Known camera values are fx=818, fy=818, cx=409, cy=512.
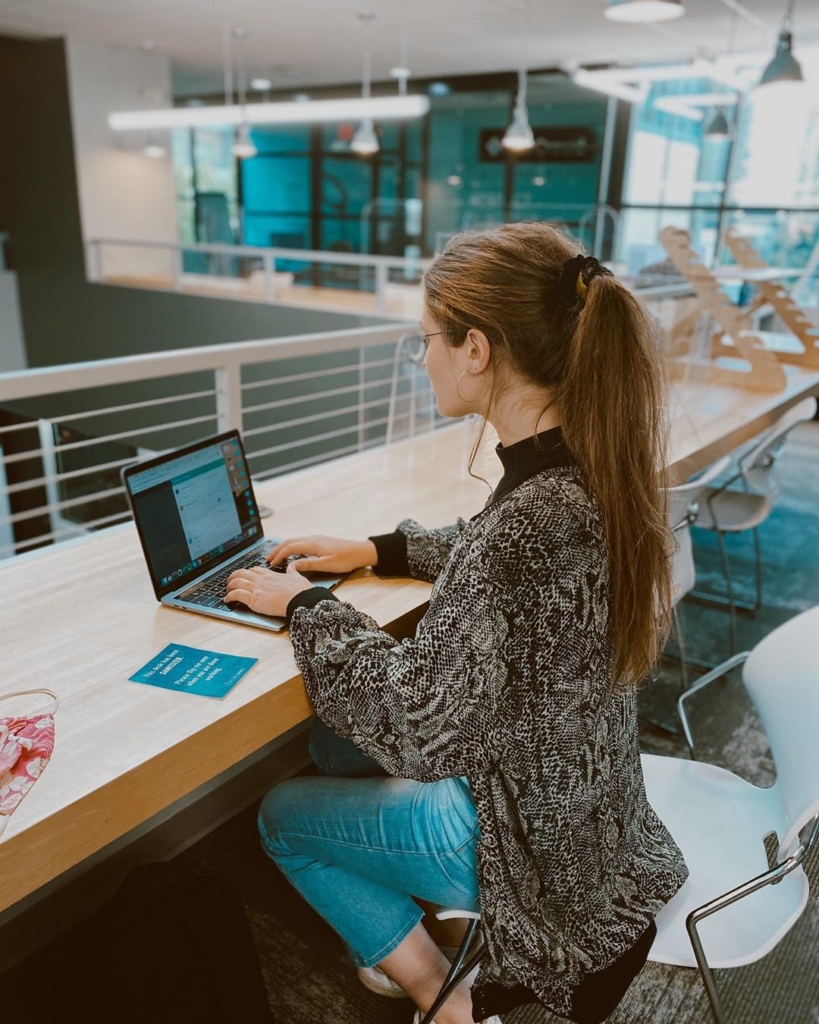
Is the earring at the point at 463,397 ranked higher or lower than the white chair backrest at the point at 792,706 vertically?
higher

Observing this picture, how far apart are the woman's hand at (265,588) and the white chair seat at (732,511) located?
200 centimetres

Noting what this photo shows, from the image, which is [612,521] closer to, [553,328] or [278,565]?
[553,328]

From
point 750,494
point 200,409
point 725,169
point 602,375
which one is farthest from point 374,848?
point 725,169

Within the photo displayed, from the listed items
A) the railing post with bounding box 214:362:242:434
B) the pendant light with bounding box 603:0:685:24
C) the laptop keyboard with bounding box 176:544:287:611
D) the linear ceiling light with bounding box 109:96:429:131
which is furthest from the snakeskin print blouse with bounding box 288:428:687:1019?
the linear ceiling light with bounding box 109:96:429:131

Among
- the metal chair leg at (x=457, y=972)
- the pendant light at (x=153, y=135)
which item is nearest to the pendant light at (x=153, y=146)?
the pendant light at (x=153, y=135)

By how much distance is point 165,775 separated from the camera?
98 cm

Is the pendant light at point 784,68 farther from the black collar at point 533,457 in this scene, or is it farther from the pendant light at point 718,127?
the black collar at point 533,457

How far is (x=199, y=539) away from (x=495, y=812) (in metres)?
0.69

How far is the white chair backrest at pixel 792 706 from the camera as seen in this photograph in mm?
1118

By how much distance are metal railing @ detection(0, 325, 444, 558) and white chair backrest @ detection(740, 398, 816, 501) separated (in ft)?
3.62

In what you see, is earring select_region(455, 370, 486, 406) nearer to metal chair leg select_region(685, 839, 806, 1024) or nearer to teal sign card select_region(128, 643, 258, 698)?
teal sign card select_region(128, 643, 258, 698)

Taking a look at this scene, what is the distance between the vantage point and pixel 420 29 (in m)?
6.99

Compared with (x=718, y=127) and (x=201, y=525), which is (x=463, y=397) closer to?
(x=201, y=525)

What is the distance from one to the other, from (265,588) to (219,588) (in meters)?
0.14
